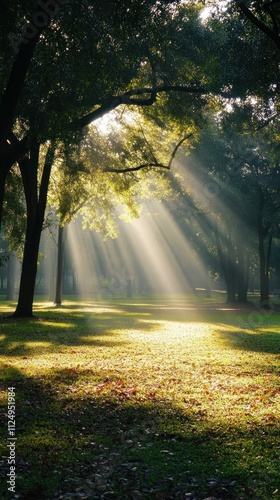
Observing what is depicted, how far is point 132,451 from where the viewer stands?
6.67m

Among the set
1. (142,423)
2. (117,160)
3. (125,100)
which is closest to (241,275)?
(117,160)

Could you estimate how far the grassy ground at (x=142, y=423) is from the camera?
572 centimetres

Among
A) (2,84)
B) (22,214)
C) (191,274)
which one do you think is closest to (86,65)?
(2,84)

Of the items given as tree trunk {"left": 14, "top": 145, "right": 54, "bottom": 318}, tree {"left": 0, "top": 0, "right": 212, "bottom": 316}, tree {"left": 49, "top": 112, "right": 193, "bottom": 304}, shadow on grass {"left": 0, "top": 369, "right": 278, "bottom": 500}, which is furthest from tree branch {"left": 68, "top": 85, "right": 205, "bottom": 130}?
shadow on grass {"left": 0, "top": 369, "right": 278, "bottom": 500}

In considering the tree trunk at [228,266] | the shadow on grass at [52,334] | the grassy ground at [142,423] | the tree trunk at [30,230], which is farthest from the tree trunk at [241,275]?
the grassy ground at [142,423]

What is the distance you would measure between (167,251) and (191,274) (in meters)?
15.3

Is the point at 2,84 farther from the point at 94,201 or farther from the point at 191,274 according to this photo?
the point at 191,274

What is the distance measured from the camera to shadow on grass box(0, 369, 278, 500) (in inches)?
221

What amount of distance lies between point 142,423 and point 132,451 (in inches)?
45.7

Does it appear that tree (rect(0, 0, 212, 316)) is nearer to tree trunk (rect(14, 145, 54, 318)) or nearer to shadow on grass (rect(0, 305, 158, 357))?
shadow on grass (rect(0, 305, 158, 357))

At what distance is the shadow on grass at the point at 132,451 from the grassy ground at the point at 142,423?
0.01 m

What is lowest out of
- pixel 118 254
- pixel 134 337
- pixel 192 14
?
pixel 134 337

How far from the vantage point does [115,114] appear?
26.2 m

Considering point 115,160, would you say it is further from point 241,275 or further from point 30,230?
point 241,275
